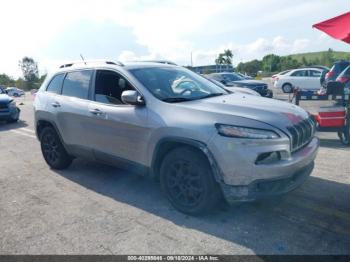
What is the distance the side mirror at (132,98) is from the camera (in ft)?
13.1

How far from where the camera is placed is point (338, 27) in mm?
3596

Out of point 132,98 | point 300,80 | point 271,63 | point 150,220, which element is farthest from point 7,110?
point 271,63

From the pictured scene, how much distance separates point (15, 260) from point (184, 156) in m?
1.99

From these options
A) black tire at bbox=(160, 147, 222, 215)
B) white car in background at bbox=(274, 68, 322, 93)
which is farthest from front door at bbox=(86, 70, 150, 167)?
white car in background at bbox=(274, 68, 322, 93)

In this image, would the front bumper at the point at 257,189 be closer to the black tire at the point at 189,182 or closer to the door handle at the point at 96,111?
the black tire at the point at 189,182

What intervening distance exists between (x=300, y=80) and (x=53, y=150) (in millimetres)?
18118

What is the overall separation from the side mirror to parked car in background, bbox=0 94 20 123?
33.5ft

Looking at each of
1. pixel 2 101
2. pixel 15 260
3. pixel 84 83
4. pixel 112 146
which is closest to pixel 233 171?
pixel 112 146

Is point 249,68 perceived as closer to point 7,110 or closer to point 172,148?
point 7,110

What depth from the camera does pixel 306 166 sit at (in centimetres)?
380

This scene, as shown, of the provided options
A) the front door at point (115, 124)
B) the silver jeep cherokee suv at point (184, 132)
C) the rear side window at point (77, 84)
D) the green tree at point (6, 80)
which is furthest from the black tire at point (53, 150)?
the green tree at point (6, 80)

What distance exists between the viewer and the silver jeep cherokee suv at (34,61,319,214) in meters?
3.39

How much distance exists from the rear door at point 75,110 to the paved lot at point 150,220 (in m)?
0.65

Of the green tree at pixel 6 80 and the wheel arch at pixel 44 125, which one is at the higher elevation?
the green tree at pixel 6 80
